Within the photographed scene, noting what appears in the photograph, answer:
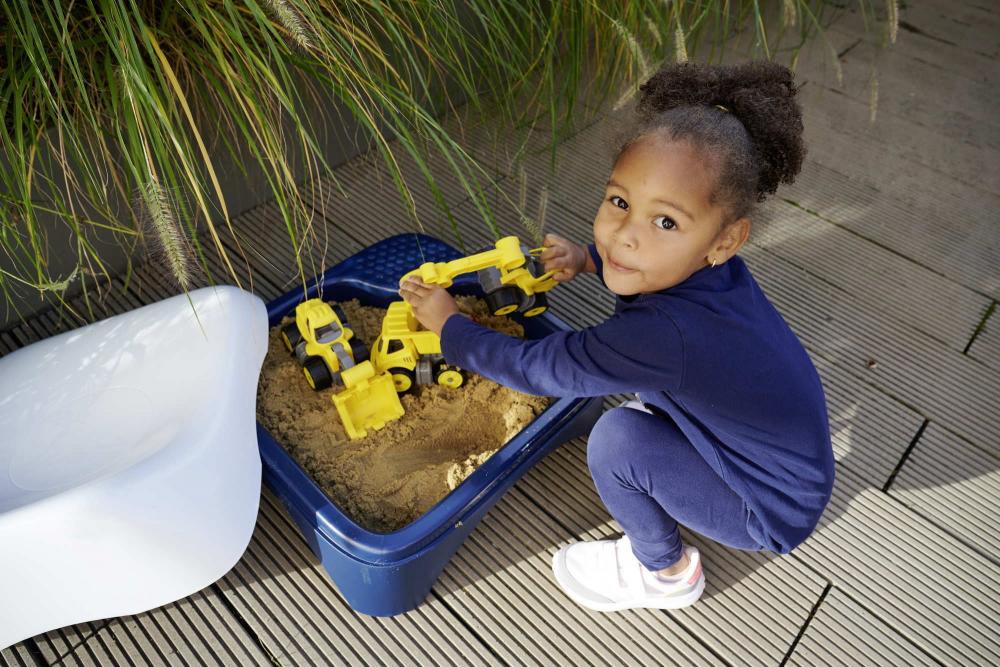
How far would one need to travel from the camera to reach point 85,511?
2.61 ft

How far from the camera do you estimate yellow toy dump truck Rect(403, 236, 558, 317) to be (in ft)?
3.62

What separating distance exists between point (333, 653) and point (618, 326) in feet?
1.95

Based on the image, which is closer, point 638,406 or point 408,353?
point 638,406

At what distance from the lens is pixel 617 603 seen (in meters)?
Answer: 1.05

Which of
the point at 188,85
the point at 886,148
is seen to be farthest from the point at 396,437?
A: the point at 886,148

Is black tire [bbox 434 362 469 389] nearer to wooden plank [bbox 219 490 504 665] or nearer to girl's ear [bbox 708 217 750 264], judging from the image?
wooden plank [bbox 219 490 504 665]

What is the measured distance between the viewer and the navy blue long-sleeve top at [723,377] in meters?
0.84

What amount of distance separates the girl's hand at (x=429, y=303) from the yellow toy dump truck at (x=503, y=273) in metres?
0.03

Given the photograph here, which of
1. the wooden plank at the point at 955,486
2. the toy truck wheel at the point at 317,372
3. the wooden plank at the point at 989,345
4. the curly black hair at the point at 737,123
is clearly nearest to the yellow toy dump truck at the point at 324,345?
the toy truck wheel at the point at 317,372

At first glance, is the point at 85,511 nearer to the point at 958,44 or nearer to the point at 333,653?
the point at 333,653

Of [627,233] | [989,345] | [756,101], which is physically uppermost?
[756,101]

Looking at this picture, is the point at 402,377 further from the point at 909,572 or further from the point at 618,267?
the point at 909,572

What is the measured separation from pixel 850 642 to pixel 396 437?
0.73 meters

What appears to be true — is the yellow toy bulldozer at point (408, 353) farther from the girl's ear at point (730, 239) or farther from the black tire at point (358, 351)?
the girl's ear at point (730, 239)
